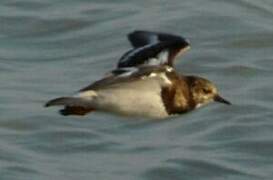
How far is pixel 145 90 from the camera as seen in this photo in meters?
11.4

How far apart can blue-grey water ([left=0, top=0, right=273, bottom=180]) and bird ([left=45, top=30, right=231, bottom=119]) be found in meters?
0.52

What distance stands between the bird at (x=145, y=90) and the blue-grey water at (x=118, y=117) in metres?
0.52

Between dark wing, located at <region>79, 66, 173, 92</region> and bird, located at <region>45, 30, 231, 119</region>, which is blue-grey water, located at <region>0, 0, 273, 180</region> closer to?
bird, located at <region>45, 30, 231, 119</region>

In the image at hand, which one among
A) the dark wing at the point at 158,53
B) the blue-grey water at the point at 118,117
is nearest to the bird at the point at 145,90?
the dark wing at the point at 158,53

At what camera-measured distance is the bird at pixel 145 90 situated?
11266 mm

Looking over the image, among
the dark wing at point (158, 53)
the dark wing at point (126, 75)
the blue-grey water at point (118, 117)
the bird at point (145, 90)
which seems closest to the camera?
the bird at point (145, 90)

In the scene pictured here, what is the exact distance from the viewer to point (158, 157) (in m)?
12.2

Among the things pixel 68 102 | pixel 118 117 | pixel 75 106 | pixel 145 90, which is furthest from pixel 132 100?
pixel 118 117

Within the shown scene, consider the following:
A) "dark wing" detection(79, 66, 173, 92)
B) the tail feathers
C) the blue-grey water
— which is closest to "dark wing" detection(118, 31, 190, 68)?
"dark wing" detection(79, 66, 173, 92)

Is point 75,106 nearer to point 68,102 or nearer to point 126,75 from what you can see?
point 68,102

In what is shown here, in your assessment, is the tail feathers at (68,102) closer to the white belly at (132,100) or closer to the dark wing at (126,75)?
the white belly at (132,100)

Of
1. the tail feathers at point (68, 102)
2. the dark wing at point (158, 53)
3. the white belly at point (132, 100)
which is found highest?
the dark wing at point (158, 53)

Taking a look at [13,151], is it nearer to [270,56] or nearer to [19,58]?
[19,58]

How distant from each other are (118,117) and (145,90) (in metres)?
1.28
